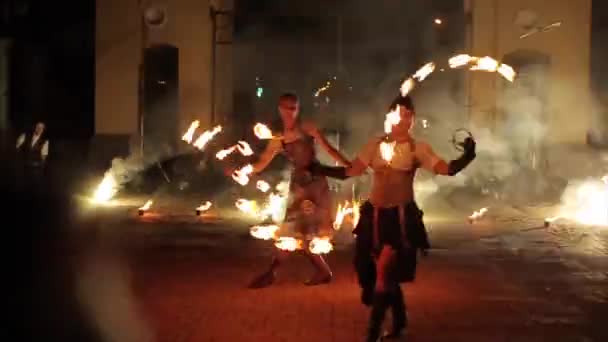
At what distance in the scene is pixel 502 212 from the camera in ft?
61.6

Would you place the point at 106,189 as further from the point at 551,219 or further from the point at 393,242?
the point at 393,242

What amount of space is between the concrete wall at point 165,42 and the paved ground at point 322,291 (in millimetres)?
9235

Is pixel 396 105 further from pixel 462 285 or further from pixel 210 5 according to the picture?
pixel 210 5

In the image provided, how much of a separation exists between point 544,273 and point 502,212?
718 centimetres

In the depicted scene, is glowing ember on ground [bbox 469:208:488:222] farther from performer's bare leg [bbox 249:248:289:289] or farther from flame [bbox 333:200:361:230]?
performer's bare leg [bbox 249:248:289:289]

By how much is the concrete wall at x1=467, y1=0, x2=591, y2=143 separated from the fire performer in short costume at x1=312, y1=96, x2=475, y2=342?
15.6m

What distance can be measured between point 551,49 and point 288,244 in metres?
14.8

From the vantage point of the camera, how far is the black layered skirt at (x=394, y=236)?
8.01 m

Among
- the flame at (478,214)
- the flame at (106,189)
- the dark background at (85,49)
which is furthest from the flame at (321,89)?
the flame at (478,214)

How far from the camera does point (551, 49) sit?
23609mm

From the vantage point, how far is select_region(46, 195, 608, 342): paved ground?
28.0ft

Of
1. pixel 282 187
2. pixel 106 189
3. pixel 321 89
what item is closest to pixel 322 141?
pixel 282 187

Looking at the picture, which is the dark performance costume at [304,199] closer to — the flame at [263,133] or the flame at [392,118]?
the flame at [263,133]

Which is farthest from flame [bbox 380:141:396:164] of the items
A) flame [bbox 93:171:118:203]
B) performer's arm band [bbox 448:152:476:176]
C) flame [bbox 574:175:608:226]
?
flame [bbox 93:171:118:203]
